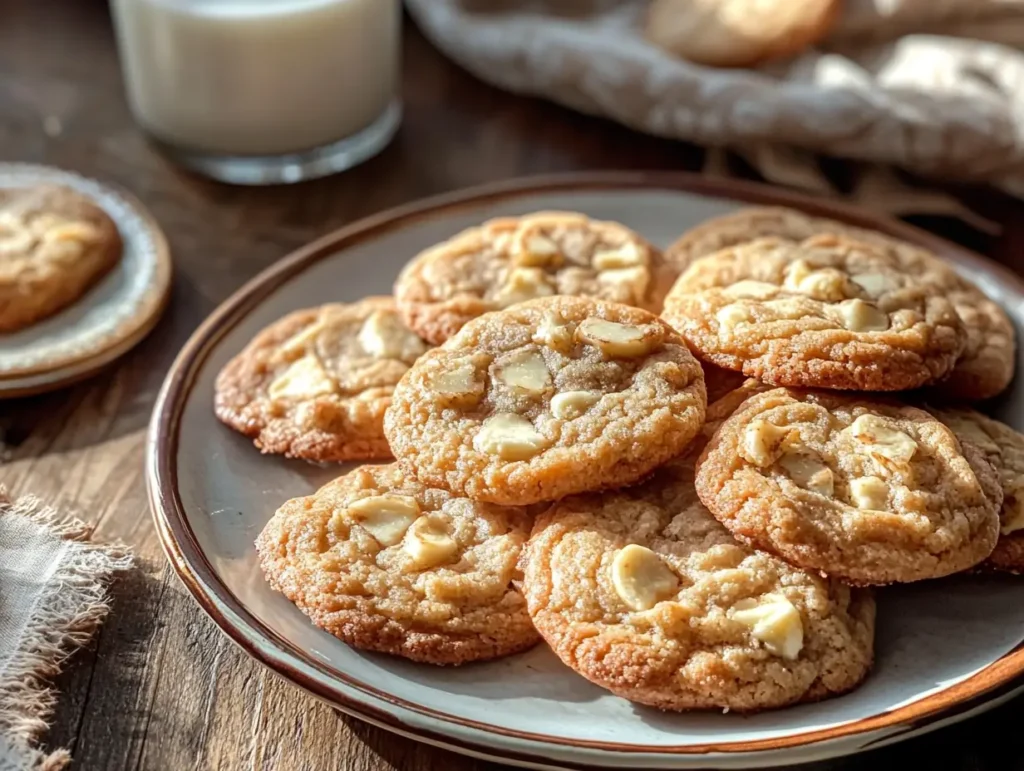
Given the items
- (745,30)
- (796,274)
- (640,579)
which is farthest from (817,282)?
(745,30)

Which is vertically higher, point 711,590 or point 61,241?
point 711,590

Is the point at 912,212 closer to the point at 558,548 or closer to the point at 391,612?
the point at 558,548

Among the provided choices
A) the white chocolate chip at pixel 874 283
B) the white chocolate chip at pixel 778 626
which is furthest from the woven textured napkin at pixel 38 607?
the white chocolate chip at pixel 874 283

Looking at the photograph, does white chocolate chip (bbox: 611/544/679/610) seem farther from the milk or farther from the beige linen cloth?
the milk

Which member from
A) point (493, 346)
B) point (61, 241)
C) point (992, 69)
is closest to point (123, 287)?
point (61, 241)

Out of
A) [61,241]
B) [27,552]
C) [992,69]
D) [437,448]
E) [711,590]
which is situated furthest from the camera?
[992,69]

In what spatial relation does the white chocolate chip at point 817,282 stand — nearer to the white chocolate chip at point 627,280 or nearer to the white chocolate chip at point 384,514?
the white chocolate chip at point 627,280

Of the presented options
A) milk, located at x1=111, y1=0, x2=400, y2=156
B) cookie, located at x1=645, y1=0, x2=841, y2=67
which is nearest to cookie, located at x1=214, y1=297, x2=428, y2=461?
milk, located at x1=111, y1=0, x2=400, y2=156
